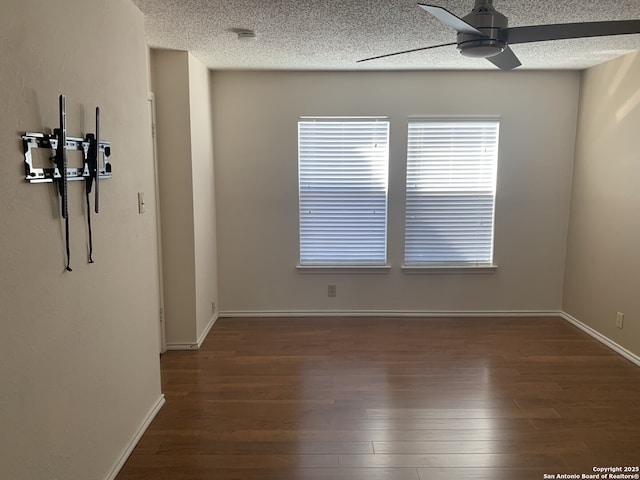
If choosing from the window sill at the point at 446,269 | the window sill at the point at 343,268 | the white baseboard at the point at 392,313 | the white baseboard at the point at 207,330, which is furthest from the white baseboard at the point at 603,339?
the white baseboard at the point at 207,330

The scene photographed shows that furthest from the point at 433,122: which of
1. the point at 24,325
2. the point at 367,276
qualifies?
the point at 24,325

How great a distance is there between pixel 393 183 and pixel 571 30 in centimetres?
261

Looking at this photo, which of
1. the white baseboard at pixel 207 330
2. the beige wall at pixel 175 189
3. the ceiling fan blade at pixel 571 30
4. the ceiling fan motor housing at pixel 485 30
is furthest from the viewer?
the white baseboard at pixel 207 330

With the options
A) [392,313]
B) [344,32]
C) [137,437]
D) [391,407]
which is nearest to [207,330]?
[137,437]

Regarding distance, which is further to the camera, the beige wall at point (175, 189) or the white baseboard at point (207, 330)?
the white baseboard at point (207, 330)

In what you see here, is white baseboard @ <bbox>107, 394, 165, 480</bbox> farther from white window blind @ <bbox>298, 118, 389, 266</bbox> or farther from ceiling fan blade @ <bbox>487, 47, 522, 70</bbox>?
ceiling fan blade @ <bbox>487, 47, 522, 70</bbox>

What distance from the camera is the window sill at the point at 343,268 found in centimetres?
468

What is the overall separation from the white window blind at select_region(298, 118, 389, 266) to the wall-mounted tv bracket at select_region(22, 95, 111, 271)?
8.37 feet

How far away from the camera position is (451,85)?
175 inches

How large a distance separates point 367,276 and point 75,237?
3.23 metres

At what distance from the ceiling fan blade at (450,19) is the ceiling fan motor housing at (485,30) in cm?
4

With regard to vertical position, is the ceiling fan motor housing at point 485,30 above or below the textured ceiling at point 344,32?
below

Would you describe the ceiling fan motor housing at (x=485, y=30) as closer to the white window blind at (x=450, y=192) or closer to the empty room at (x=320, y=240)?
the empty room at (x=320, y=240)

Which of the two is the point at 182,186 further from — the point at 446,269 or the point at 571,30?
the point at 571,30
